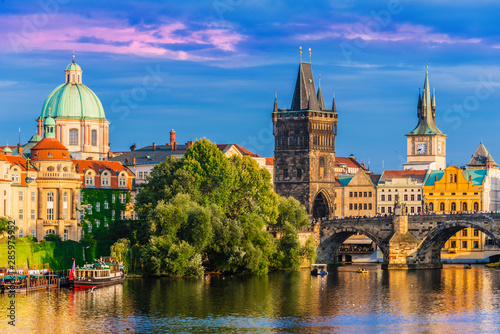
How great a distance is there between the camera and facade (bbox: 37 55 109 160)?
176 m

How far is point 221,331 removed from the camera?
8681cm

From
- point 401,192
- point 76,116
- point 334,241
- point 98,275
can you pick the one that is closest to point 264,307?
point 98,275

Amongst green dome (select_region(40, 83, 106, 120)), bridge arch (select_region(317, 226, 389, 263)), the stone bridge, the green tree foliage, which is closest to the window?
green dome (select_region(40, 83, 106, 120))

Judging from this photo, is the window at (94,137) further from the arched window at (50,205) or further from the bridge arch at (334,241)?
the arched window at (50,205)

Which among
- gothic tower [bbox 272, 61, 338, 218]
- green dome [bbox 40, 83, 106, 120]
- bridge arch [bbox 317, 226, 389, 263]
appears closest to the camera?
bridge arch [bbox 317, 226, 389, 263]

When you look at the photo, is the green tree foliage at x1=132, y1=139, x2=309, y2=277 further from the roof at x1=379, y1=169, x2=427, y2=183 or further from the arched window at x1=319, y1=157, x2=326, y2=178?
the roof at x1=379, y1=169, x2=427, y2=183

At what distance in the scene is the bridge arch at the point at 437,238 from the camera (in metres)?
146

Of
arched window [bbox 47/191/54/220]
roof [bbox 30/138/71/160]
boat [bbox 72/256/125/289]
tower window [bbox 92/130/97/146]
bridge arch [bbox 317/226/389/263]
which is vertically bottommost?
boat [bbox 72/256/125/289]

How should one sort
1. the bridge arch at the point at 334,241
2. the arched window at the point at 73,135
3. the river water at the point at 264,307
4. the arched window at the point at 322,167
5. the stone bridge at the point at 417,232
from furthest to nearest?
1. the arched window at the point at 322,167
2. the arched window at the point at 73,135
3. the bridge arch at the point at 334,241
4. the stone bridge at the point at 417,232
5. the river water at the point at 264,307

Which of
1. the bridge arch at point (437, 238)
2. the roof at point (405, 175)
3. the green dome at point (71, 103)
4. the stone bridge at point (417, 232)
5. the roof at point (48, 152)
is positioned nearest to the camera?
the roof at point (48, 152)

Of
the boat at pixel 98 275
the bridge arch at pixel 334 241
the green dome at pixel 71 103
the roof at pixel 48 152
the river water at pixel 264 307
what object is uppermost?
the green dome at pixel 71 103

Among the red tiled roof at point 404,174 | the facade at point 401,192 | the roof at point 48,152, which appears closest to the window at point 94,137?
the roof at point 48,152

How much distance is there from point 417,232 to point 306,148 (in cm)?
3097

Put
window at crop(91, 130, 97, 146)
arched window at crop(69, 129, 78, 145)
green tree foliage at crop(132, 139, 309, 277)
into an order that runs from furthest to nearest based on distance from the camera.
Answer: window at crop(91, 130, 97, 146) < arched window at crop(69, 129, 78, 145) < green tree foliage at crop(132, 139, 309, 277)
